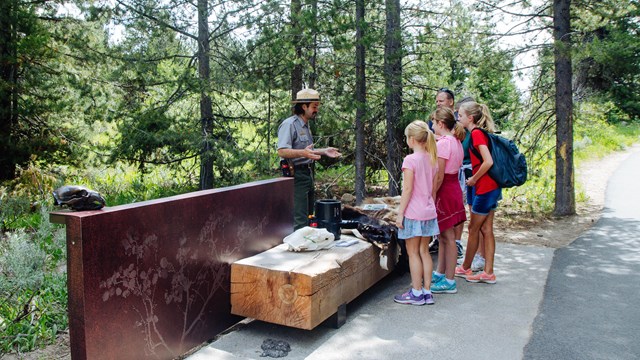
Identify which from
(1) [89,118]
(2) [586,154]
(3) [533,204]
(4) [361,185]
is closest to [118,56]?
(1) [89,118]

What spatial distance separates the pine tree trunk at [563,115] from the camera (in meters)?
9.59

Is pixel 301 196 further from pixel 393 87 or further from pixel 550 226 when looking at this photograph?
pixel 550 226

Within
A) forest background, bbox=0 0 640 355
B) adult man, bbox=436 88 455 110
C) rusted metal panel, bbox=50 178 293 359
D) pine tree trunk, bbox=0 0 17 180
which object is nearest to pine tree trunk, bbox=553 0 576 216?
forest background, bbox=0 0 640 355

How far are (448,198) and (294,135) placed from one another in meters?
1.83

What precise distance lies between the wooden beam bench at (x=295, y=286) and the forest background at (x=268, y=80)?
5.31 meters

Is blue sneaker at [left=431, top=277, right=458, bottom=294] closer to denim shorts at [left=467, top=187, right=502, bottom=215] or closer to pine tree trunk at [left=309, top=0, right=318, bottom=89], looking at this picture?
denim shorts at [left=467, top=187, right=502, bottom=215]

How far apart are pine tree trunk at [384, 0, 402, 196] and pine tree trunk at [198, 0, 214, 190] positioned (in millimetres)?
3471

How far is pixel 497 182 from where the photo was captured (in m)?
5.61

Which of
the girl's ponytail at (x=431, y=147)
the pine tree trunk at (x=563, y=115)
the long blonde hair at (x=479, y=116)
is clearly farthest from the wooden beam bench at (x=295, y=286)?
the pine tree trunk at (x=563, y=115)

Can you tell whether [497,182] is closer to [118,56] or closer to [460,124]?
[460,124]

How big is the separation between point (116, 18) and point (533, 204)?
9231mm

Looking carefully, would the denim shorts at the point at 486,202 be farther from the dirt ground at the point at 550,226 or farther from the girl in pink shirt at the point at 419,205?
the dirt ground at the point at 550,226

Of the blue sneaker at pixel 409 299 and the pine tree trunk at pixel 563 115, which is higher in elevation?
the pine tree trunk at pixel 563 115

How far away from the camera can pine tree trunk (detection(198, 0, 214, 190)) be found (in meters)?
Result: 10.6
